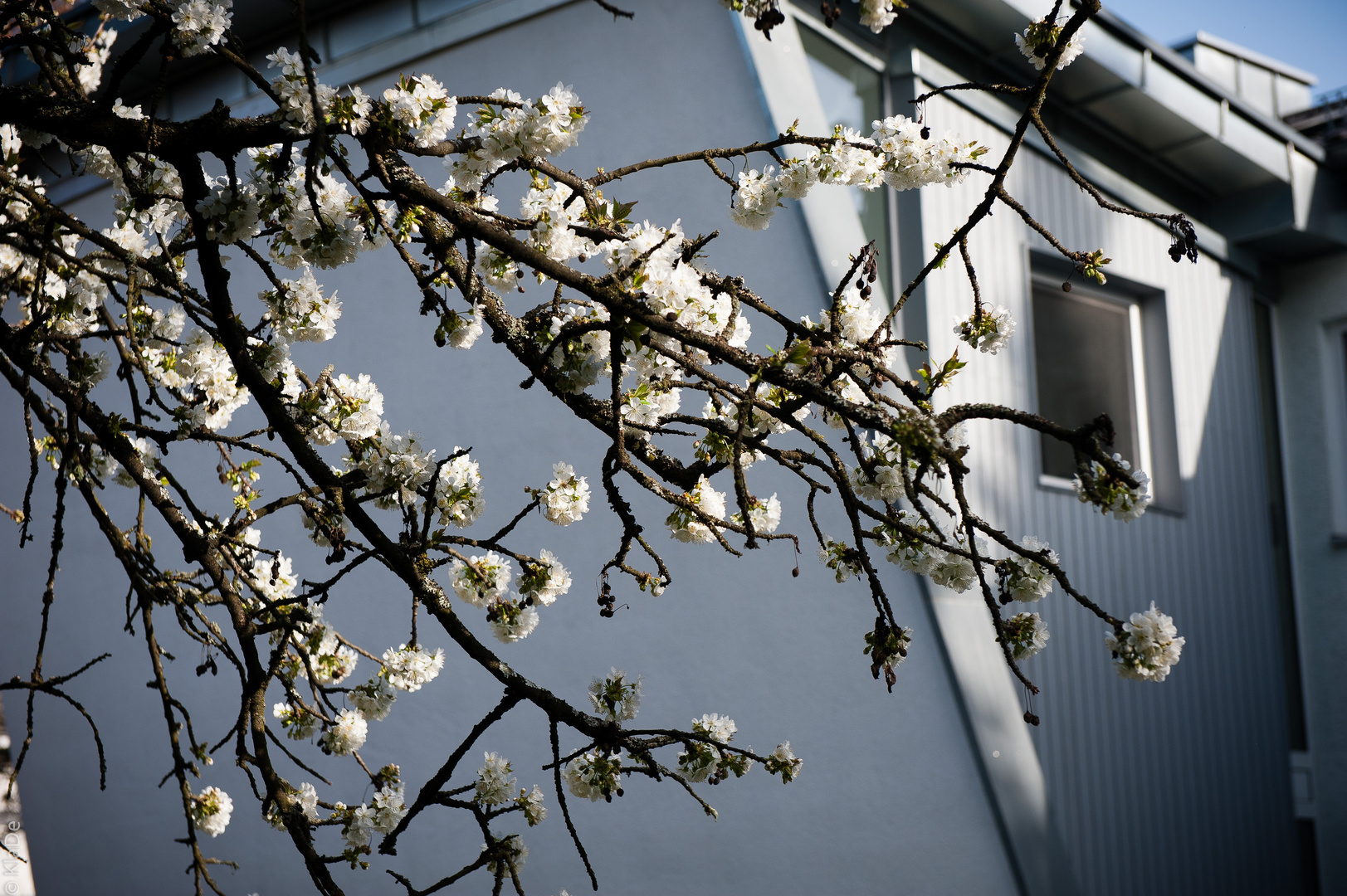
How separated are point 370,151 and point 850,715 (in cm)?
288

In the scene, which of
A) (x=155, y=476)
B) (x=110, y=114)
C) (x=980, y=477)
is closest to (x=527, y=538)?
(x=980, y=477)

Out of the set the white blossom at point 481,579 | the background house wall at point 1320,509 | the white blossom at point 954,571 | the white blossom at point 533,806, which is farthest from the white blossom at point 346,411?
the background house wall at point 1320,509

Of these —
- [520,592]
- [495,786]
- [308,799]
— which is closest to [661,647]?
[308,799]

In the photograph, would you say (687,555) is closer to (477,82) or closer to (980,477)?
(980,477)

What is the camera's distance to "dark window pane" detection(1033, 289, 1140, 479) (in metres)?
4.80

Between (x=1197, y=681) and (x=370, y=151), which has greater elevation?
(x=1197, y=681)

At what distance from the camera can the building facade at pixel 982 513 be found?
12.5 feet

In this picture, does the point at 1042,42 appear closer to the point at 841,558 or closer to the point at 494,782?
the point at 841,558

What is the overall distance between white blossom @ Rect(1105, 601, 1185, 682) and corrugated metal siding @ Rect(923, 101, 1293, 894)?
2.58 metres

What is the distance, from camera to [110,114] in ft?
5.16

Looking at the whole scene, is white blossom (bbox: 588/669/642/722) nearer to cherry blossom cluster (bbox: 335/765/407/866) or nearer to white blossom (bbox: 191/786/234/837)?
cherry blossom cluster (bbox: 335/765/407/866)

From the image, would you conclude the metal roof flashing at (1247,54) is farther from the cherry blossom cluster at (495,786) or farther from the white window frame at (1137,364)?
the cherry blossom cluster at (495,786)

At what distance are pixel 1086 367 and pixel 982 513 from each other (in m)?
1.45

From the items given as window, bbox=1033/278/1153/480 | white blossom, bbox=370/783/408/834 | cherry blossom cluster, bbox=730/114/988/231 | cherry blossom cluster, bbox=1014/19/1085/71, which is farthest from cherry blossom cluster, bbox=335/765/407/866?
window, bbox=1033/278/1153/480
